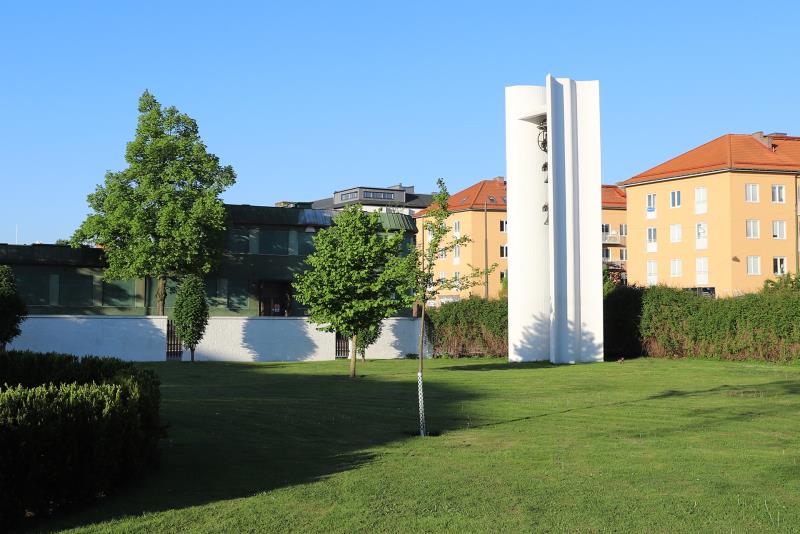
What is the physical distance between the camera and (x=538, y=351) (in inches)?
1583

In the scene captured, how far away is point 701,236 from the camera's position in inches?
2840

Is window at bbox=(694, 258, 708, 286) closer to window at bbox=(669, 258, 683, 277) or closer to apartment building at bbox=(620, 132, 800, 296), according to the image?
apartment building at bbox=(620, 132, 800, 296)

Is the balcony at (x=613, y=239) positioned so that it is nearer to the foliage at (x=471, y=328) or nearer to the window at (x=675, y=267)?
the window at (x=675, y=267)

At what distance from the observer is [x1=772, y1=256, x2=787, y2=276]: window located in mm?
71125

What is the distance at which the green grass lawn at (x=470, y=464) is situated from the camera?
30.3 feet

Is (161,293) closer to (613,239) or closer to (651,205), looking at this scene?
(651,205)

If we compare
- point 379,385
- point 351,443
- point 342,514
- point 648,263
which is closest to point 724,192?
point 648,263

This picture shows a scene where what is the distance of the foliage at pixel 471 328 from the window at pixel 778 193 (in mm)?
34485

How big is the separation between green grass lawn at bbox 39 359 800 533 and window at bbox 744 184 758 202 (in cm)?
5053

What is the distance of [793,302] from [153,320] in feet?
91.7

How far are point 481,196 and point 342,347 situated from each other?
173 feet

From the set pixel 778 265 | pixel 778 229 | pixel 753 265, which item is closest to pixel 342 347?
pixel 753 265

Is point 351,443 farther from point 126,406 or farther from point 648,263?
point 648,263

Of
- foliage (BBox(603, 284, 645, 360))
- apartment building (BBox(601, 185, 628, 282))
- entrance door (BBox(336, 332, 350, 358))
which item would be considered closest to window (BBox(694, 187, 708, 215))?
apartment building (BBox(601, 185, 628, 282))
